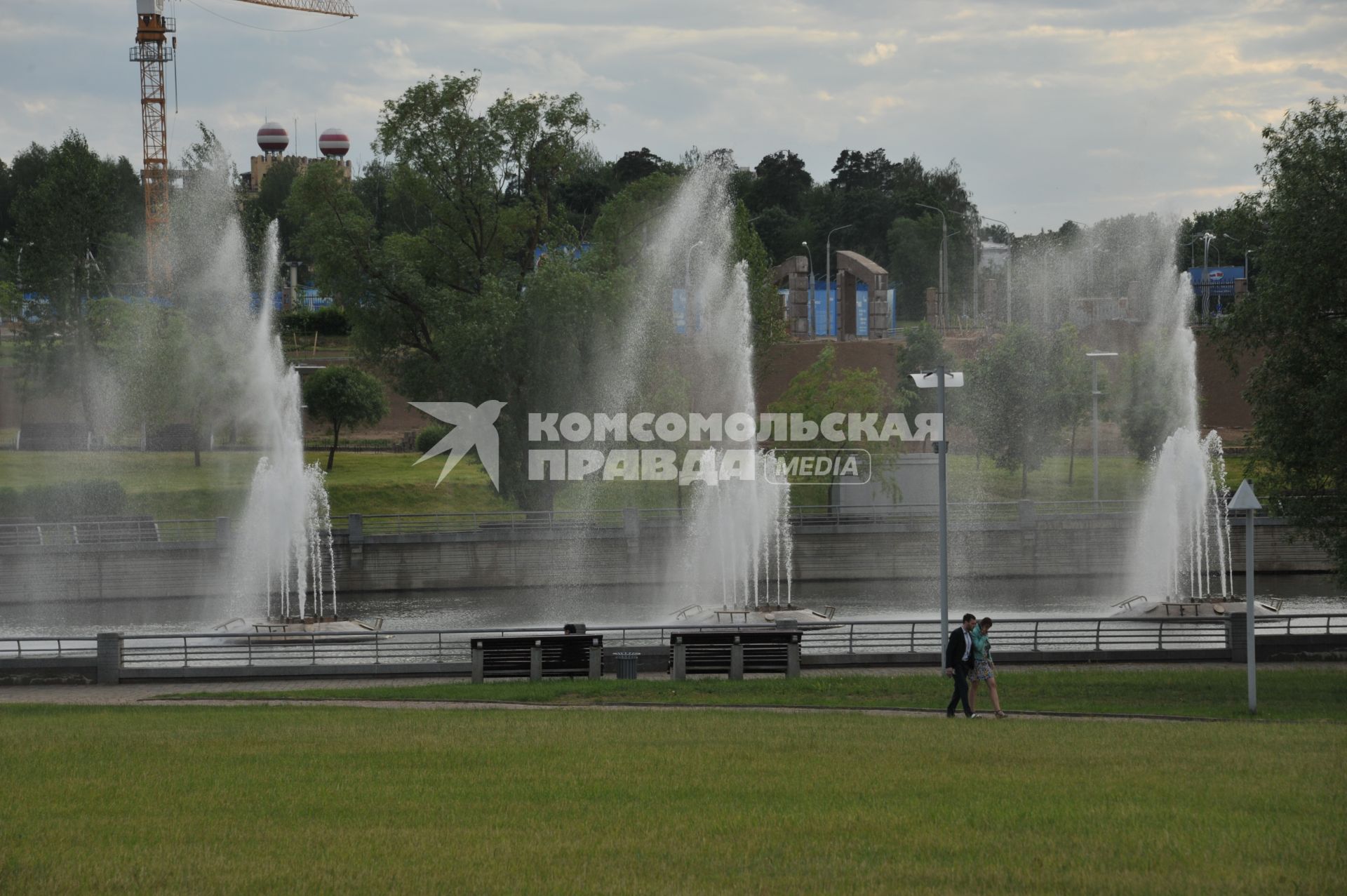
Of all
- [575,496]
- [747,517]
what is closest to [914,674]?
[747,517]

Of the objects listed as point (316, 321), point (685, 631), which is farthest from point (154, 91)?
point (685, 631)

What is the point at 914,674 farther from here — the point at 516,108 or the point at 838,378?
the point at 838,378

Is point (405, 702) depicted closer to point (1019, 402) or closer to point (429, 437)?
point (429, 437)

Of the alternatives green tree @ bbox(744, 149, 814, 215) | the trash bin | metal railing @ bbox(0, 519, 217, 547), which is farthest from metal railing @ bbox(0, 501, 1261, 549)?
green tree @ bbox(744, 149, 814, 215)

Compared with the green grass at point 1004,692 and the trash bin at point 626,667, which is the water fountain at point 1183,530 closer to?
the green grass at point 1004,692

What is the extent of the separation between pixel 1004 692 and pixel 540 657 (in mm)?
7416

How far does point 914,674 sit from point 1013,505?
112 ft

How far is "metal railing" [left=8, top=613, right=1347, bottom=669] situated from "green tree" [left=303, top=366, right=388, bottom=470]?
2742 centimetres

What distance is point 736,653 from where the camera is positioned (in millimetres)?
23172

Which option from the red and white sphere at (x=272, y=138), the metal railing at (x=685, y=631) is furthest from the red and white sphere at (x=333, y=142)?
the metal railing at (x=685, y=631)

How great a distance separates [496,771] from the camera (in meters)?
13.3

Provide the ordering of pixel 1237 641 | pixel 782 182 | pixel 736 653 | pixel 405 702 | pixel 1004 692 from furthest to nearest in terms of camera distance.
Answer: pixel 782 182 → pixel 1237 641 → pixel 736 653 → pixel 1004 692 → pixel 405 702

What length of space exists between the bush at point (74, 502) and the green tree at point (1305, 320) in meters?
39.4

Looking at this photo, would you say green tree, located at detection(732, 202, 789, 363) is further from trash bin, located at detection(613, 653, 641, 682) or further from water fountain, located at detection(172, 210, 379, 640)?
trash bin, located at detection(613, 653, 641, 682)
